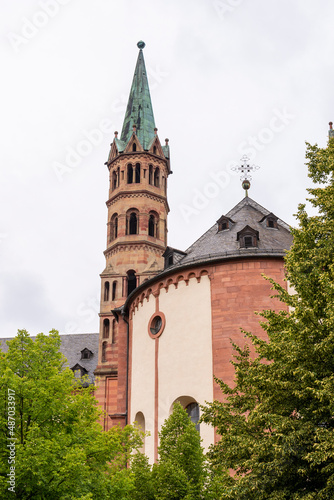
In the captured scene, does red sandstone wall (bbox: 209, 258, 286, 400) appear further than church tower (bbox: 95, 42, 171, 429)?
No

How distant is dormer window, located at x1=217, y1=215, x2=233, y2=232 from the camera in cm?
3019

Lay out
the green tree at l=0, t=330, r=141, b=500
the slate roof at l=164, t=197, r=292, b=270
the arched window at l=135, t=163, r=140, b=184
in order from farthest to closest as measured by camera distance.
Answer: the arched window at l=135, t=163, r=140, b=184 → the slate roof at l=164, t=197, r=292, b=270 → the green tree at l=0, t=330, r=141, b=500

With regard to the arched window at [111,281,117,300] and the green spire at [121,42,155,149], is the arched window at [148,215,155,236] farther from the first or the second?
the green spire at [121,42,155,149]

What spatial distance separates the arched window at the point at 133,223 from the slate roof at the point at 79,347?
1346 centimetres

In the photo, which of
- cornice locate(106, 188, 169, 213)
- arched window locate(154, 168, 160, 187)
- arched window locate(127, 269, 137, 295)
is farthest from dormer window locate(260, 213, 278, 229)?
arched window locate(154, 168, 160, 187)

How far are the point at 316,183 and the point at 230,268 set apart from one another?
391 inches

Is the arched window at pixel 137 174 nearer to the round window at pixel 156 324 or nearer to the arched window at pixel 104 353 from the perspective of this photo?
the arched window at pixel 104 353

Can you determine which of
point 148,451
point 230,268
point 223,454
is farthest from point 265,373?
point 148,451

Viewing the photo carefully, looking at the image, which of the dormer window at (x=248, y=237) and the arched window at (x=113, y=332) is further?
the arched window at (x=113, y=332)

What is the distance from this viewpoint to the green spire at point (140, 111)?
52719 mm

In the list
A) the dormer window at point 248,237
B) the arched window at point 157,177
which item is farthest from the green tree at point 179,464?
the arched window at point 157,177

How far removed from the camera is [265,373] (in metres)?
15.2

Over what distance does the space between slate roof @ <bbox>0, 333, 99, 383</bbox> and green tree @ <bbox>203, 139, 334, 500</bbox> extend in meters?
39.6

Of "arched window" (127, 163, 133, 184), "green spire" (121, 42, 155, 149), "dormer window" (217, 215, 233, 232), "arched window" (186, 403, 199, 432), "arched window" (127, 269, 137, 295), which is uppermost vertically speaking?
"green spire" (121, 42, 155, 149)
